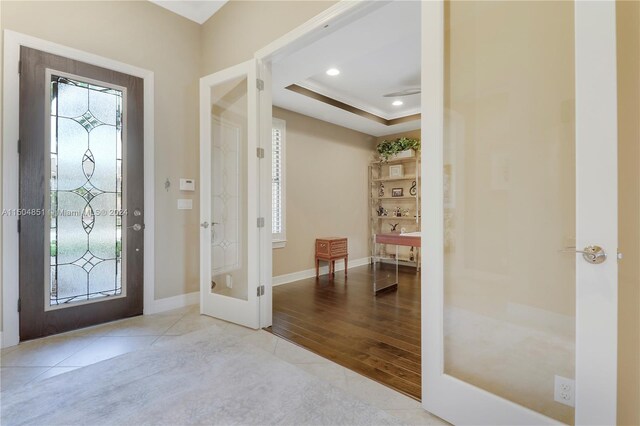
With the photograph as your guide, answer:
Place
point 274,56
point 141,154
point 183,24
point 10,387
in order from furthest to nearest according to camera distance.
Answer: point 183,24, point 141,154, point 274,56, point 10,387

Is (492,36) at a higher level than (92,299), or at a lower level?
higher

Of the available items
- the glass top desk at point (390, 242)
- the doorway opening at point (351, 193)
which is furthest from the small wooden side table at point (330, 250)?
the glass top desk at point (390, 242)

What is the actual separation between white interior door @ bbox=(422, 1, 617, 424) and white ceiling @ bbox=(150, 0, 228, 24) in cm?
273

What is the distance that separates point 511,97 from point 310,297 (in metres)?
3.22

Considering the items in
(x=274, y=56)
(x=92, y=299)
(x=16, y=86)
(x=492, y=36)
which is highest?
(x=274, y=56)

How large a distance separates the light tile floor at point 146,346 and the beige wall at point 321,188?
1.99 m

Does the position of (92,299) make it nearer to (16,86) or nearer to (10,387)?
(10,387)

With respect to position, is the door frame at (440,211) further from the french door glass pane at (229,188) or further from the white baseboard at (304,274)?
the white baseboard at (304,274)

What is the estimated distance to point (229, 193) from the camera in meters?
3.28

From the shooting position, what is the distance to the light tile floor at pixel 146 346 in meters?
1.86

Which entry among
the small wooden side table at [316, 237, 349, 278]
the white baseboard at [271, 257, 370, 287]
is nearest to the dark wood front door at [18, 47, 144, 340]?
the white baseboard at [271, 257, 370, 287]

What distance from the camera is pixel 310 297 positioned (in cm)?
405

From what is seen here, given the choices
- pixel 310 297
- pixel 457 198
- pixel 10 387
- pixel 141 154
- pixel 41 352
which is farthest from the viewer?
pixel 310 297

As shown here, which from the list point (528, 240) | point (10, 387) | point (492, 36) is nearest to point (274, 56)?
point (492, 36)
